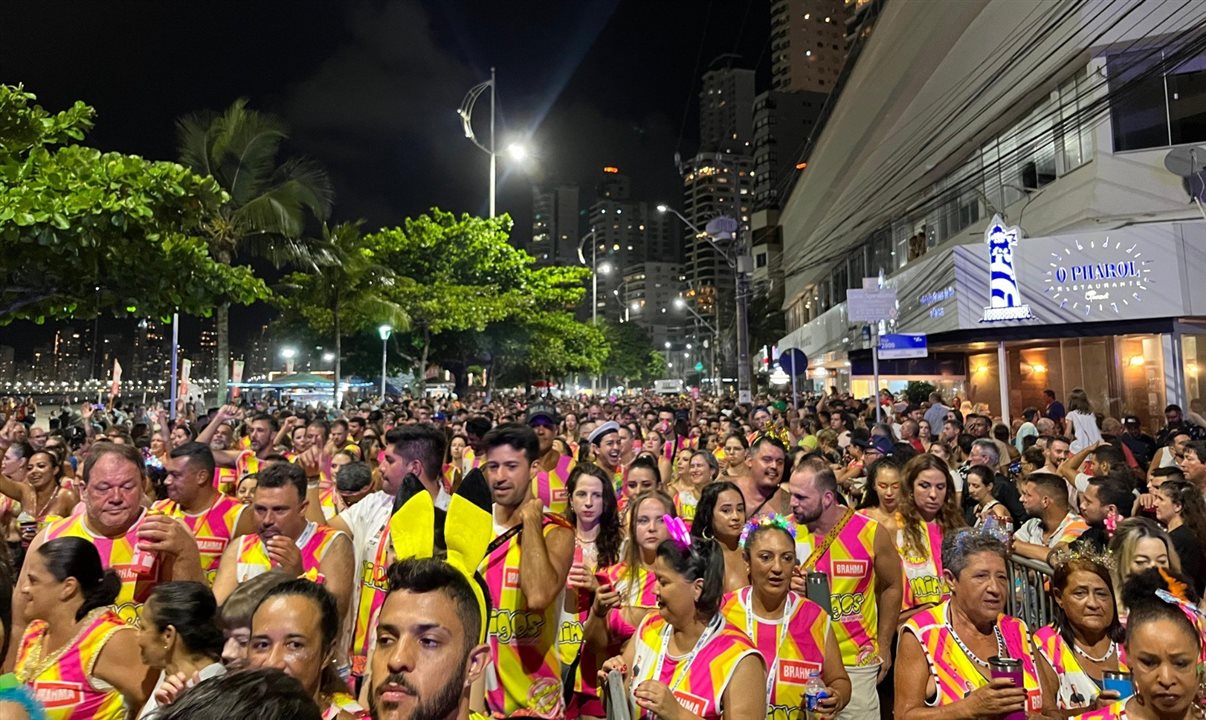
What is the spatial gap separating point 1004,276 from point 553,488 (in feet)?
46.8

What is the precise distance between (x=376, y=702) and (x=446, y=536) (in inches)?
57.1

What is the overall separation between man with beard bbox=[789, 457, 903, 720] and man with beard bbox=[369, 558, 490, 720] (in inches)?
100

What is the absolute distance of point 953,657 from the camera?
123 inches

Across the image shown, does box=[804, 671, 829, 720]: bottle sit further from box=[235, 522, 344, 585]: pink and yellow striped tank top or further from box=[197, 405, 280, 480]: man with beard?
box=[197, 405, 280, 480]: man with beard

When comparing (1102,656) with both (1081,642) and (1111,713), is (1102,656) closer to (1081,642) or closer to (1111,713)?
(1081,642)

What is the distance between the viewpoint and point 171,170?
7.59 metres

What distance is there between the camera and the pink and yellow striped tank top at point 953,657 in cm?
306

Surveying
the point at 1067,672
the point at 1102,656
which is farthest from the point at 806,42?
the point at 1067,672

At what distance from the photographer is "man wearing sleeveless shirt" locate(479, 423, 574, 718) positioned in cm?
332

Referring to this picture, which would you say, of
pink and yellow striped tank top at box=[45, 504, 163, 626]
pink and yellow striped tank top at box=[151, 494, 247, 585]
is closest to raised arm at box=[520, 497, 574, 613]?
pink and yellow striped tank top at box=[45, 504, 163, 626]

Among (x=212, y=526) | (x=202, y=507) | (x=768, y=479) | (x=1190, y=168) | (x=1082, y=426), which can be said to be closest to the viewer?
(x=212, y=526)

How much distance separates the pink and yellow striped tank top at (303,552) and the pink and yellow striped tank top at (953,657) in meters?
3.02

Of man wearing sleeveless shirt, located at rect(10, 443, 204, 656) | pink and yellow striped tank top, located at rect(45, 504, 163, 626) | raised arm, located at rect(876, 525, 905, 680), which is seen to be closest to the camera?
man wearing sleeveless shirt, located at rect(10, 443, 204, 656)

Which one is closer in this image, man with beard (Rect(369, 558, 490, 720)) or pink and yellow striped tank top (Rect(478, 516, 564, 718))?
man with beard (Rect(369, 558, 490, 720))
